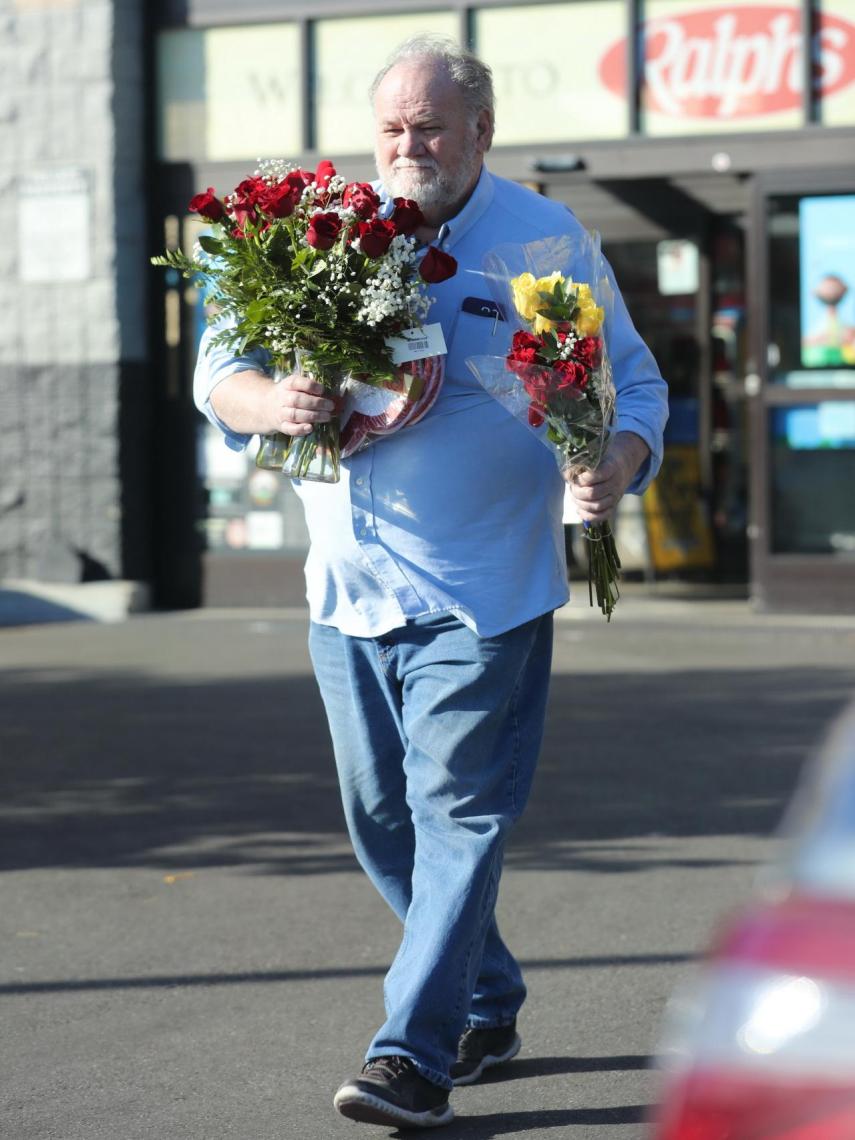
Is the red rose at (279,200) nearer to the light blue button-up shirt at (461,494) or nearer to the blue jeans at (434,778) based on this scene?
the light blue button-up shirt at (461,494)

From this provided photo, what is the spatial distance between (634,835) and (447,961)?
2.89 m

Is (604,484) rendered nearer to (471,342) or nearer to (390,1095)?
(471,342)

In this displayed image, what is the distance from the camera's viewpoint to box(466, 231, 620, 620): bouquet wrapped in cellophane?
12.3 feet

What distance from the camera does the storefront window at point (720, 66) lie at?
40.2 feet

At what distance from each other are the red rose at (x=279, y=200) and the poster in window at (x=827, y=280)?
8.88 meters

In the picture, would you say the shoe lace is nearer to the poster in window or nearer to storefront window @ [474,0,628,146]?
the poster in window

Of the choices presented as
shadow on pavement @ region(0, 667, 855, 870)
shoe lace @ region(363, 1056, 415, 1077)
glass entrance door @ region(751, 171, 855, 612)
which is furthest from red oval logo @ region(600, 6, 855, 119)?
Answer: shoe lace @ region(363, 1056, 415, 1077)

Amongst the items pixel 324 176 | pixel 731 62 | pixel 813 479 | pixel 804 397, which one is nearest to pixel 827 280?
pixel 804 397

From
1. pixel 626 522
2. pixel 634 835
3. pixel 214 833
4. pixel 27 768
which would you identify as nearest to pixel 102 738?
pixel 27 768

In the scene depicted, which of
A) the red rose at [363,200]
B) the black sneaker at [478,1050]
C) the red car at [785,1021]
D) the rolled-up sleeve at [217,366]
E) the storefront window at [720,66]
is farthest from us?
the storefront window at [720,66]

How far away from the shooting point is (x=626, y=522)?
15648 mm

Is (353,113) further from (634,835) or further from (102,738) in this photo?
(634,835)

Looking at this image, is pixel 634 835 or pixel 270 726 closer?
pixel 634 835

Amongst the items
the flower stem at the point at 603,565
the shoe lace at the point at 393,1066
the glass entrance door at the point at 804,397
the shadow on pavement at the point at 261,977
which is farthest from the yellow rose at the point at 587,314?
the glass entrance door at the point at 804,397
